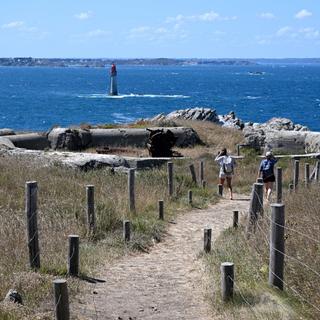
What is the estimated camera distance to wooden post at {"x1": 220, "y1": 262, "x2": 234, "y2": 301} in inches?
348

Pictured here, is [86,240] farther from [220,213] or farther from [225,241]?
[220,213]

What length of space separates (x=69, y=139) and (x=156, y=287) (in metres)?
20.2

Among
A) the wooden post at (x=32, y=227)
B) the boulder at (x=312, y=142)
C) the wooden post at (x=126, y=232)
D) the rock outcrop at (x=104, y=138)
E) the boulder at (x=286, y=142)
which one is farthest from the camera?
the boulder at (x=286, y=142)

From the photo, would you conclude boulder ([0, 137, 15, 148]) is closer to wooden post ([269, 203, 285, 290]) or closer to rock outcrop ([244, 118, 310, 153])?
rock outcrop ([244, 118, 310, 153])

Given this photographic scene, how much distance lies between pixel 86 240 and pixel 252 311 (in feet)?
17.7

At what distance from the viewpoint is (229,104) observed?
105 meters

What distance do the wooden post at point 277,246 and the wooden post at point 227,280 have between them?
19.7 inches

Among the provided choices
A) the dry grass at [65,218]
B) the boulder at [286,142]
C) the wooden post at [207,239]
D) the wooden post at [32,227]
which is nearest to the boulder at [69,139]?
the boulder at [286,142]

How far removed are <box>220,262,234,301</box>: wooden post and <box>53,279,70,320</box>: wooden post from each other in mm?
2167

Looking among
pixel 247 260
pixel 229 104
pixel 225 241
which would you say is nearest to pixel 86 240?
pixel 225 241

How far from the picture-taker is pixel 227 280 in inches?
Answer: 352

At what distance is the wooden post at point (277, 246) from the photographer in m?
8.34

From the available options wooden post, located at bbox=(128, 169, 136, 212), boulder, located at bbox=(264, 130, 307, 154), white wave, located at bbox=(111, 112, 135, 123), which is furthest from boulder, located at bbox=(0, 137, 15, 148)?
white wave, located at bbox=(111, 112, 135, 123)

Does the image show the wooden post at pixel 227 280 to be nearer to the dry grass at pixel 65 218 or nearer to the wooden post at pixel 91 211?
the dry grass at pixel 65 218
